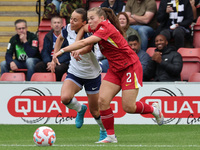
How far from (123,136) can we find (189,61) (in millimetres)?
3510

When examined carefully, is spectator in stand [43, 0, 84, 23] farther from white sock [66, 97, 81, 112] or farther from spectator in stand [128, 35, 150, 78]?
white sock [66, 97, 81, 112]

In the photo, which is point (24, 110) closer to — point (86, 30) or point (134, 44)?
point (134, 44)

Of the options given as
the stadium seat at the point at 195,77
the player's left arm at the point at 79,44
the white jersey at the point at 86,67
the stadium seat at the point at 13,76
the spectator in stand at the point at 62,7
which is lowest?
the stadium seat at the point at 13,76

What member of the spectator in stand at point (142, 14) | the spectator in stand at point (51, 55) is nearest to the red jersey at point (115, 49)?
the spectator in stand at point (51, 55)

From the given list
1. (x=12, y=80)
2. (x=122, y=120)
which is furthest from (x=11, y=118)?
(x=122, y=120)

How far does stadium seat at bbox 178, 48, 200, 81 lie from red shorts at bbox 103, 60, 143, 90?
449cm

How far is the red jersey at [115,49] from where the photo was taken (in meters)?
6.75

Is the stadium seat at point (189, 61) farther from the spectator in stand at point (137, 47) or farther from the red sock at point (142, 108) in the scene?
the red sock at point (142, 108)

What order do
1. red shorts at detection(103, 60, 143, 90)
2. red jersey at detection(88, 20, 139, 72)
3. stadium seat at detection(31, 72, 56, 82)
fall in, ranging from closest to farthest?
red jersey at detection(88, 20, 139, 72), red shorts at detection(103, 60, 143, 90), stadium seat at detection(31, 72, 56, 82)

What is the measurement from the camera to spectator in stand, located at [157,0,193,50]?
11438mm

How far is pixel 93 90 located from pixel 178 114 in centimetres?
273

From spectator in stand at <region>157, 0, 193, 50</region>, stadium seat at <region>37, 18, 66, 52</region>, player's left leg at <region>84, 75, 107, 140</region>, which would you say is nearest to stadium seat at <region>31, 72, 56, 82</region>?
stadium seat at <region>37, 18, 66, 52</region>

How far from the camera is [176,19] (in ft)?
38.5

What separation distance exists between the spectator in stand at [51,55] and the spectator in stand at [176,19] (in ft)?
7.34
